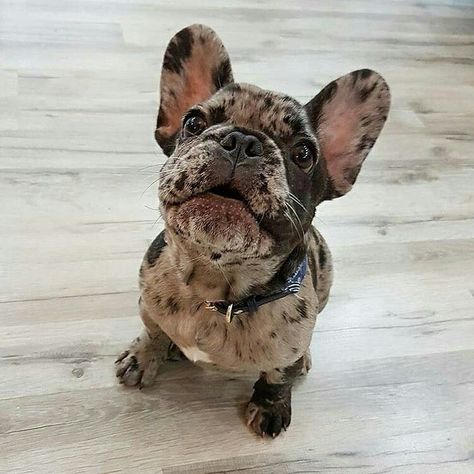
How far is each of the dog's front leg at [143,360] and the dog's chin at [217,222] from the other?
0.56 meters

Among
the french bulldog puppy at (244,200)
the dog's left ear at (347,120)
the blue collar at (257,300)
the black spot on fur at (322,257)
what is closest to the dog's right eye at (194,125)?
the french bulldog puppy at (244,200)

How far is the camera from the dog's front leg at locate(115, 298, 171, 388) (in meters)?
1.77

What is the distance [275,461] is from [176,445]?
8.6 inches

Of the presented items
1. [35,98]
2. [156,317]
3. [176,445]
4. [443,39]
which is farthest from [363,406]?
[443,39]

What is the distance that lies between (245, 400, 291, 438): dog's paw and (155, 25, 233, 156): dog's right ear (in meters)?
0.62

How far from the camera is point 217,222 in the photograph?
4.00 ft

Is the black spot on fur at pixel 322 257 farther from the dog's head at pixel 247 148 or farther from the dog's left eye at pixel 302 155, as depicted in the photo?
the dog's left eye at pixel 302 155

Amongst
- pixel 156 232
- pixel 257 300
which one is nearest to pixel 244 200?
pixel 257 300

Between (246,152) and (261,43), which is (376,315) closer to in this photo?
(246,152)

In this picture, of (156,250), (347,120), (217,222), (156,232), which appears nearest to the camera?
(217,222)

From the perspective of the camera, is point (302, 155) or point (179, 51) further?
point (179, 51)

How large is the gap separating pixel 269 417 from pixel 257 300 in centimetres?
37

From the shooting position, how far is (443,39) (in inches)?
132

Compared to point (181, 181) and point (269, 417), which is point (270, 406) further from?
point (181, 181)
